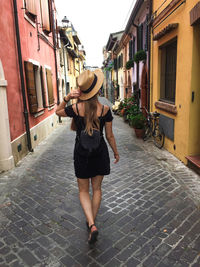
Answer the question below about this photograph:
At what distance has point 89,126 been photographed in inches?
101

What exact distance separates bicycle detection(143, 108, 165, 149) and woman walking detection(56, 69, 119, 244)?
4.55 metres

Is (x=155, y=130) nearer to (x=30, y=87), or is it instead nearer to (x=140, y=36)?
(x=30, y=87)

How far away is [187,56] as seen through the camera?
511cm

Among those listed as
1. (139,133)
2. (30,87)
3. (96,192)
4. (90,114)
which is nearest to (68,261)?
(96,192)

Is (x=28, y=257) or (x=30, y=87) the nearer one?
(x=28, y=257)

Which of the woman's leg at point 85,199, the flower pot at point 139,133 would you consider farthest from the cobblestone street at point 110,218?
the flower pot at point 139,133

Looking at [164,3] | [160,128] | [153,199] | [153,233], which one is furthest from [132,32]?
[153,233]

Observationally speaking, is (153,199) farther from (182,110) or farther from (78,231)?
(182,110)

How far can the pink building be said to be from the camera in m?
5.49

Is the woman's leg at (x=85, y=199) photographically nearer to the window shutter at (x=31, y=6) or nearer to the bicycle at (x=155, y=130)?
the bicycle at (x=155, y=130)

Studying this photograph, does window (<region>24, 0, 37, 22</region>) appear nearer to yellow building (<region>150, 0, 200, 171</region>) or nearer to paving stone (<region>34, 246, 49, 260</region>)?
yellow building (<region>150, 0, 200, 171</region>)

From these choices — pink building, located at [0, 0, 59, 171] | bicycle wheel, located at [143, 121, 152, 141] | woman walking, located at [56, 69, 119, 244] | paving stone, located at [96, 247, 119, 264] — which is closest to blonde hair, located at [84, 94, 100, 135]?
woman walking, located at [56, 69, 119, 244]

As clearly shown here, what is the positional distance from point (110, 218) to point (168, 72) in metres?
5.22

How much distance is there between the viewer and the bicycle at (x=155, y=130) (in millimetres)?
7173
